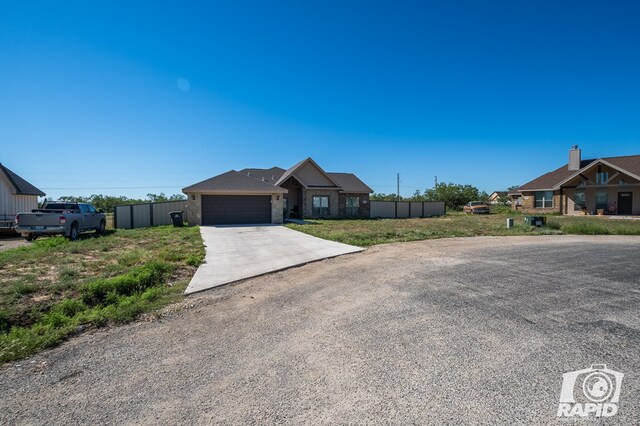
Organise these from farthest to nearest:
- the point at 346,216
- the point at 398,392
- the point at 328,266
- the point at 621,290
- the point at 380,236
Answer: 1. the point at 346,216
2. the point at 380,236
3. the point at 328,266
4. the point at 621,290
5. the point at 398,392

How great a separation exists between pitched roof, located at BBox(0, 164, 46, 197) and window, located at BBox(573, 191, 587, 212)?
4450 centimetres

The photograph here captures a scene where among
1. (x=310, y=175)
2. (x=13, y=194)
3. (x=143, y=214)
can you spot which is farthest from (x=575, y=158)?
(x=13, y=194)

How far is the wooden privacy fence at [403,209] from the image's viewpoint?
34219mm

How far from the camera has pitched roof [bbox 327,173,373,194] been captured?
3235cm

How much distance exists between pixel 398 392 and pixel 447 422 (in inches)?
19.4

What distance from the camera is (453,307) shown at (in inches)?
207

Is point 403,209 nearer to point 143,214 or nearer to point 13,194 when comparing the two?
point 143,214

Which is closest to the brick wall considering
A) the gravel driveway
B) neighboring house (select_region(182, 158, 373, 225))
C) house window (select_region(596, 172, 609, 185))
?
neighboring house (select_region(182, 158, 373, 225))

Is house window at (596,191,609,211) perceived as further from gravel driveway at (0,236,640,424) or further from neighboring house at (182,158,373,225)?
gravel driveway at (0,236,640,424)

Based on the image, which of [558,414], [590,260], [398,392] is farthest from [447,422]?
[590,260]

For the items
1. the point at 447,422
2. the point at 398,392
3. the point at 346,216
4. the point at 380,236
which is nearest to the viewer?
the point at 447,422

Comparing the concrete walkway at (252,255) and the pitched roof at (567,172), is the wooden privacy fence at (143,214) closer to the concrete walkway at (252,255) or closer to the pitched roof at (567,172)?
the concrete walkway at (252,255)

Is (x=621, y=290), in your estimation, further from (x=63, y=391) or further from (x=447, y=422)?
(x=63, y=391)

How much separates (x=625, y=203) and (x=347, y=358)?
3701 centimetres
